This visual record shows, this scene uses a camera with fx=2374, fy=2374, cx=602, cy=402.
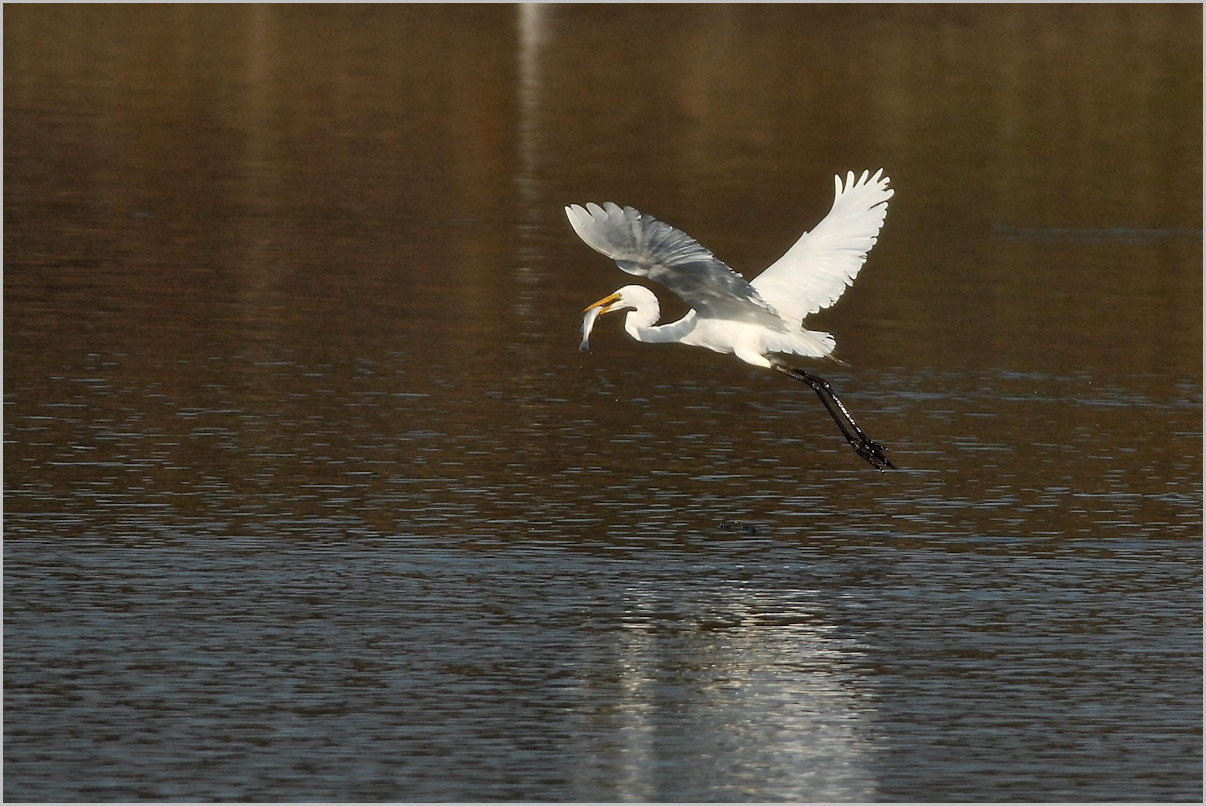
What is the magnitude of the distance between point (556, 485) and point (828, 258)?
6.69 ft

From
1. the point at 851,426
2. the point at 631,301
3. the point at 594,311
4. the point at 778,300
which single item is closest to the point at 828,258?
the point at 778,300

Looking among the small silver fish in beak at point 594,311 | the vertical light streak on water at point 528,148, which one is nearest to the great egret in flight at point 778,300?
the small silver fish in beak at point 594,311

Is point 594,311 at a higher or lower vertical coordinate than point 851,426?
higher

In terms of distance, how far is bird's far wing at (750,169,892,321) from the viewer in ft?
44.4

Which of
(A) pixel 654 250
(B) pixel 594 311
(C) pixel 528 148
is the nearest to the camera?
(A) pixel 654 250

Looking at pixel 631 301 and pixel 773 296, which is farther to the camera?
pixel 773 296

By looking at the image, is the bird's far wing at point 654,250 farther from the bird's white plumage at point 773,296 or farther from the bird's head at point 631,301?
the bird's head at point 631,301

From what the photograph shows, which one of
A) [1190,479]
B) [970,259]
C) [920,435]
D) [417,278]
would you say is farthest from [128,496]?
[970,259]

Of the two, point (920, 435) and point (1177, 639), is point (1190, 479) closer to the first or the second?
point (920, 435)

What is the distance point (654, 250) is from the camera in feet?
36.4

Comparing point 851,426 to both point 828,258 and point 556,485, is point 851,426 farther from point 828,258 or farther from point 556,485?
point 556,485

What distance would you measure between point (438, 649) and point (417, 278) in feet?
34.5

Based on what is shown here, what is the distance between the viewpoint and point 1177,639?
10852 millimetres

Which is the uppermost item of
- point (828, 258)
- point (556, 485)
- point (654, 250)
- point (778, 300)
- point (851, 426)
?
point (654, 250)
